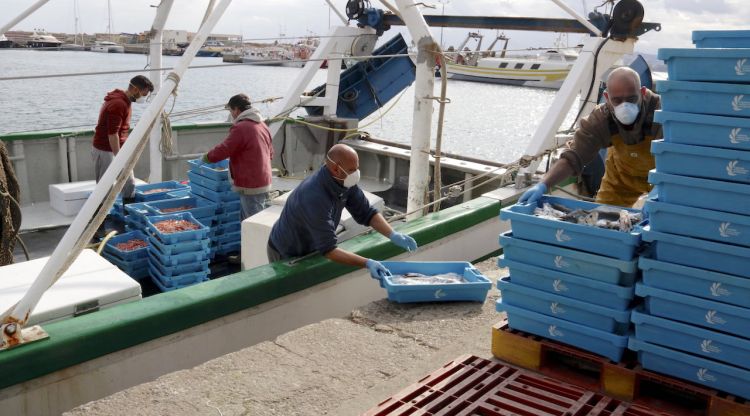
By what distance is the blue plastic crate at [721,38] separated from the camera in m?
3.04

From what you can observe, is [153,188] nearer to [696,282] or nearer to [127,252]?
[127,252]

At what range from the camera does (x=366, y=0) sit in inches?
372

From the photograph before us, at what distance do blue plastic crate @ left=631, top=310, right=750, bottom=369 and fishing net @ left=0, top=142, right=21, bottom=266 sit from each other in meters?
4.46

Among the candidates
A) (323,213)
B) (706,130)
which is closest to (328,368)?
(323,213)

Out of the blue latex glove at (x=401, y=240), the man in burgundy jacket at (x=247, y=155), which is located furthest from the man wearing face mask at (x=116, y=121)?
the blue latex glove at (x=401, y=240)

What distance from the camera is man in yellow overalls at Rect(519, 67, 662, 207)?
13.8ft

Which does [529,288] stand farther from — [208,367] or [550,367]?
[208,367]

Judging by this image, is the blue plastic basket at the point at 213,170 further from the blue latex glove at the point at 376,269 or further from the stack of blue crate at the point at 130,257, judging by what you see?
the blue latex glove at the point at 376,269

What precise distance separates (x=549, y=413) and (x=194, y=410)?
1.72m

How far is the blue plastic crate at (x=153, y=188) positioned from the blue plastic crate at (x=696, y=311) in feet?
17.9

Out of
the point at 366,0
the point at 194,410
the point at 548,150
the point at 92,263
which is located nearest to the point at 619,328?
the point at 194,410

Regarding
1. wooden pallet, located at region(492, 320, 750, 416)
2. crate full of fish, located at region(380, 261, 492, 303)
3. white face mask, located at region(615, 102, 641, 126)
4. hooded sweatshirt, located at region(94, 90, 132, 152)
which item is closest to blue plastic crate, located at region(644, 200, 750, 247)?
wooden pallet, located at region(492, 320, 750, 416)

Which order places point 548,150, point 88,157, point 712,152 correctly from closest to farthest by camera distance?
1. point 712,152
2. point 548,150
3. point 88,157

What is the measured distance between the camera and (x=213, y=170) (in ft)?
22.4
